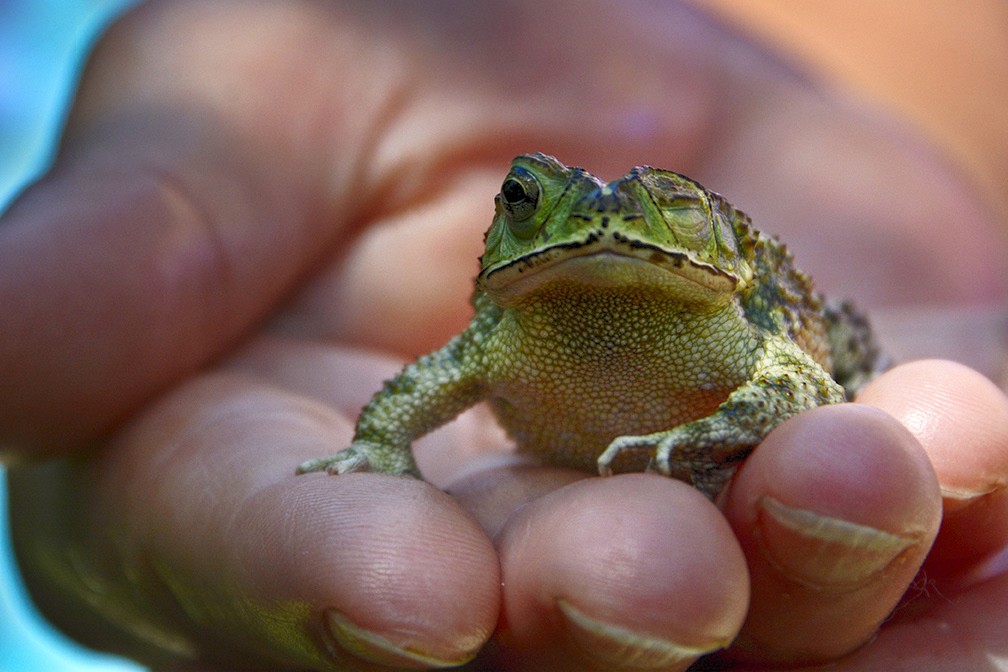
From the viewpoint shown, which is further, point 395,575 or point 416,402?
point 416,402

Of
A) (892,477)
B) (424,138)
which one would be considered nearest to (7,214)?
(424,138)

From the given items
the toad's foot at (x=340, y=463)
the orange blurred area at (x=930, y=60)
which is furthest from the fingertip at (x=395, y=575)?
the orange blurred area at (x=930, y=60)

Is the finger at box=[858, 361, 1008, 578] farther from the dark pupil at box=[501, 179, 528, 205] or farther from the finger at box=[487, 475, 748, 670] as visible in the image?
the dark pupil at box=[501, 179, 528, 205]

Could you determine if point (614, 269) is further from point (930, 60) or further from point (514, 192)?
point (930, 60)

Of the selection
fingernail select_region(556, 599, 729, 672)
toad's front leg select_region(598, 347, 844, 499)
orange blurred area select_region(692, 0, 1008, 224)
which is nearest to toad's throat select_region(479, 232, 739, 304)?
toad's front leg select_region(598, 347, 844, 499)

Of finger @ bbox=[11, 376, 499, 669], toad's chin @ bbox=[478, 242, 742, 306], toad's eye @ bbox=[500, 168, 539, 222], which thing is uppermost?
toad's eye @ bbox=[500, 168, 539, 222]

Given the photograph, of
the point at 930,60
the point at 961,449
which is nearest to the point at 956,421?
the point at 961,449

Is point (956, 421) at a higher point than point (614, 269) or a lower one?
lower
